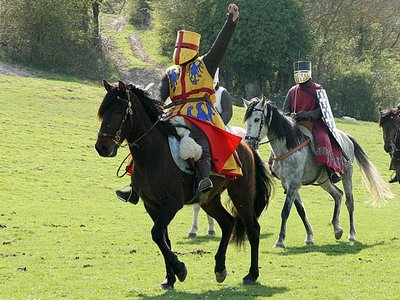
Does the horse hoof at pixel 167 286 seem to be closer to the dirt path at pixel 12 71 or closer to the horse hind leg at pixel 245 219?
the horse hind leg at pixel 245 219

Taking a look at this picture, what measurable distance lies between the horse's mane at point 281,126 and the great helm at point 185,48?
355 cm

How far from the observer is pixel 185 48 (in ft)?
35.0

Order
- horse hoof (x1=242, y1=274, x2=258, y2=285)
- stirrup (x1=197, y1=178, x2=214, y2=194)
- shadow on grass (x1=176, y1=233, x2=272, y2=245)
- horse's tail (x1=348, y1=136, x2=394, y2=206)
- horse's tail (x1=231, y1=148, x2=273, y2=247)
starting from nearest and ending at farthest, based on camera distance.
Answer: stirrup (x1=197, y1=178, x2=214, y2=194), horse hoof (x1=242, y1=274, x2=258, y2=285), horse's tail (x1=231, y1=148, x2=273, y2=247), shadow on grass (x1=176, y1=233, x2=272, y2=245), horse's tail (x1=348, y1=136, x2=394, y2=206)

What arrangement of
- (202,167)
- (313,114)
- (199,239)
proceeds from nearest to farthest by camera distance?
(202,167) < (313,114) < (199,239)

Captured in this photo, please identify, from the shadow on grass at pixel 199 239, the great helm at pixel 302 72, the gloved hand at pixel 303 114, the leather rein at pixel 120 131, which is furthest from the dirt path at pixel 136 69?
the leather rein at pixel 120 131

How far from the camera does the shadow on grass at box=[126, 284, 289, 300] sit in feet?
31.0

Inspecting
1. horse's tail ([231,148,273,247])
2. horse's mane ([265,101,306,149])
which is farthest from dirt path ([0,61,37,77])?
horse's tail ([231,148,273,247])

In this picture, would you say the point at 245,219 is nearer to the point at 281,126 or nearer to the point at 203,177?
the point at 203,177

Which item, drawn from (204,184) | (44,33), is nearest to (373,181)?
(204,184)

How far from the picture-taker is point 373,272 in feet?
37.2

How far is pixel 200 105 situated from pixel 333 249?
4691mm

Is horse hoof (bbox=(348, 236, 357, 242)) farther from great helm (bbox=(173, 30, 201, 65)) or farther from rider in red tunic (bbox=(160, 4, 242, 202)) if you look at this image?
great helm (bbox=(173, 30, 201, 65))

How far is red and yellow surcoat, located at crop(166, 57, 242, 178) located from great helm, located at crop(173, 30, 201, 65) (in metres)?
0.08

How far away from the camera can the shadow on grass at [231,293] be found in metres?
9.45
